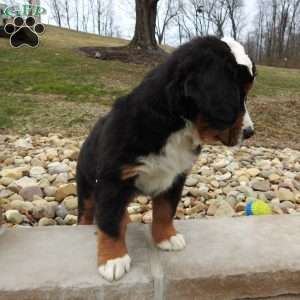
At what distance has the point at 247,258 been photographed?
7.84 ft

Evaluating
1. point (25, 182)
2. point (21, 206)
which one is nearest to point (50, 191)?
point (25, 182)

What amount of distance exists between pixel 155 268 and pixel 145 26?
1334 centimetres

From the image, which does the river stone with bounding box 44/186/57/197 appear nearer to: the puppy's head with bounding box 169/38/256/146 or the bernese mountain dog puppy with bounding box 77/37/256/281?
the bernese mountain dog puppy with bounding box 77/37/256/281

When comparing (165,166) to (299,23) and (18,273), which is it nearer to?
(18,273)

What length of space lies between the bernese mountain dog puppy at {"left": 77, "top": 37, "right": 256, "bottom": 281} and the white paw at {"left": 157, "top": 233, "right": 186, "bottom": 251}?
0.29 metres

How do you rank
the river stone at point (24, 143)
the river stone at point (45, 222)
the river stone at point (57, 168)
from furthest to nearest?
1. the river stone at point (24, 143)
2. the river stone at point (57, 168)
3. the river stone at point (45, 222)

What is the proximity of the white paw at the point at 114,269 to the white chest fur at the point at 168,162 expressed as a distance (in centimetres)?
39

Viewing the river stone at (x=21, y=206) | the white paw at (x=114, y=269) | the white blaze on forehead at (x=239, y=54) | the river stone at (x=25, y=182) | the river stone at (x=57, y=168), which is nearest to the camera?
the white blaze on forehead at (x=239, y=54)

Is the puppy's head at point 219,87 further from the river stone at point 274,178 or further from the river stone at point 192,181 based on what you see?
the river stone at point 274,178

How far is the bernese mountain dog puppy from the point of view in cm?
198

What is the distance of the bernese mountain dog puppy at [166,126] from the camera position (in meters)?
Answer: 1.98

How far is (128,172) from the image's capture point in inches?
85.4

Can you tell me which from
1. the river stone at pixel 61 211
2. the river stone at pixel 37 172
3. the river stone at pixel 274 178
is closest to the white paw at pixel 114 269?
the river stone at pixel 61 211

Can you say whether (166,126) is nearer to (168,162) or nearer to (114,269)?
(168,162)
